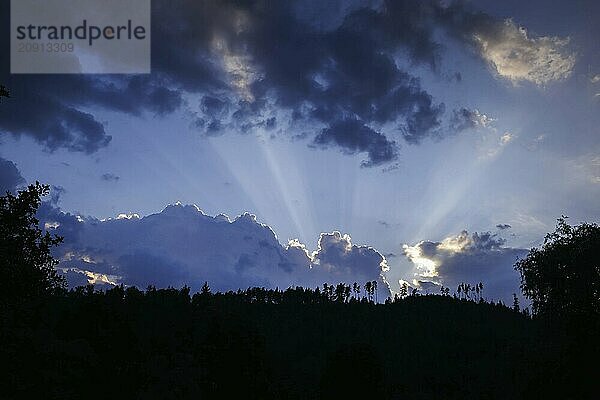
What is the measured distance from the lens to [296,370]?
5143 inches

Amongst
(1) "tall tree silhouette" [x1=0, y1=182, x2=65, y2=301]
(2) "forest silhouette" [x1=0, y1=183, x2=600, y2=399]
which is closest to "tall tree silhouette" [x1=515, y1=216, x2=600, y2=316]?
(2) "forest silhouette" [x1=0, y1=183, x2=600, y2=399]

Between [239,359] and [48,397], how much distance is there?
41891 millimetres

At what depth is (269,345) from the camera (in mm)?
152000

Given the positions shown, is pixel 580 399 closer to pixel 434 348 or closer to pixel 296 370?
pixel 296 370

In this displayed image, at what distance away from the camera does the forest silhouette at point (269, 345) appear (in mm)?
17766

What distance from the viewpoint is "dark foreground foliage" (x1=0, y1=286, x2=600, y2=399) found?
2205 cm

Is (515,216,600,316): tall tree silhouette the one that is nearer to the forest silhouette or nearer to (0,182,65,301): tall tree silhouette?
the forest silhouette

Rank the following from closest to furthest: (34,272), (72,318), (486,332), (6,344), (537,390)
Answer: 1. (6,344)
2. (34,272)
3. (537,390)
4. (72,318)
5. (486,332)

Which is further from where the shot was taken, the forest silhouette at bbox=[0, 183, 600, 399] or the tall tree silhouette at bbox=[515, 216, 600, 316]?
the tall tree silhouette at bbox=[515, 216, 600, 316]

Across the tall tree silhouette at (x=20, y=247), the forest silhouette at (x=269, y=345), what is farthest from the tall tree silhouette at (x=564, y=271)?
the tall tree silhouette at (x=20, y=247)

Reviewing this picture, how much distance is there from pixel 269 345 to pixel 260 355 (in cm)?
9018

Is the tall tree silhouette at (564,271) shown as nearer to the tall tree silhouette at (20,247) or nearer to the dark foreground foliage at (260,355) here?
the dark foreground foliage at (260,355)

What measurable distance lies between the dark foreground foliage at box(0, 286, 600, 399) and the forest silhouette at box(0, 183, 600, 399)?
0.12m

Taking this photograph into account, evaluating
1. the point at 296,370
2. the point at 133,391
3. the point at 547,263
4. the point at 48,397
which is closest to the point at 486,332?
the point at 296,370
